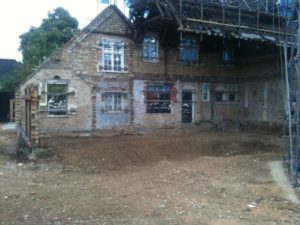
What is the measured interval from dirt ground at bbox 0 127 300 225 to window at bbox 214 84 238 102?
23.1 ft

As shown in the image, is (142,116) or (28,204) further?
(142,116)

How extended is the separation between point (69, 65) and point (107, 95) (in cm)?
253

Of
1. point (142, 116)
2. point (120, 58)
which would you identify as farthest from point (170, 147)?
point (120, 58)

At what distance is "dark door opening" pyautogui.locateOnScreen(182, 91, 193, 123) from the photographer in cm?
2227

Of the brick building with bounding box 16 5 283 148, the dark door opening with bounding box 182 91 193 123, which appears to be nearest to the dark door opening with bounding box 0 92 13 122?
the brick building with bounding box 16 5 283 148

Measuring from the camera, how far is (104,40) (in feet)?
64.7

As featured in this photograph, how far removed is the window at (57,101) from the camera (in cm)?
1852

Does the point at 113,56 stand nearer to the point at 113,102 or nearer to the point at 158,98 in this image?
the point at 113,102

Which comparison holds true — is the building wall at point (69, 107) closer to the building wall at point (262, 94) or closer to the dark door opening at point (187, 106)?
the dark door opening at point (187, 106)

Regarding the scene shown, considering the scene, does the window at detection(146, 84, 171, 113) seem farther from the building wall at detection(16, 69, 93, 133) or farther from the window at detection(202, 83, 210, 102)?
the building wall at detection(16, 69, 93, 133)

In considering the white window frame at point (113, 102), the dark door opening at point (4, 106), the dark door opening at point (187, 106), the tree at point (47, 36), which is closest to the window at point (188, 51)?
the dark door opening at point (187, 106)

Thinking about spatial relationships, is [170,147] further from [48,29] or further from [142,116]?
[48,29]

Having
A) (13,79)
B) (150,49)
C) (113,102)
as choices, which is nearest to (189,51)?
(150,49)

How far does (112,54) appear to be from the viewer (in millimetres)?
20062
